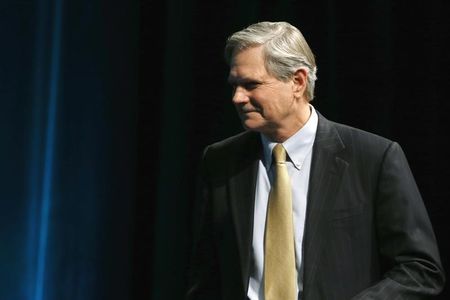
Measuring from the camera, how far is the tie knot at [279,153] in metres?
1.79

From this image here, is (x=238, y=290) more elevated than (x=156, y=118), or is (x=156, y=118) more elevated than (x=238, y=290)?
(x=156, y=118)

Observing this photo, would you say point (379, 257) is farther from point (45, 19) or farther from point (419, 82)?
point (45, 19)

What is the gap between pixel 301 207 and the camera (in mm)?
1768

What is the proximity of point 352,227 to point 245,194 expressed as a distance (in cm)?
26

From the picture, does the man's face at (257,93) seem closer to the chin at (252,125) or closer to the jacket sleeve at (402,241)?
the chin at (252,125)

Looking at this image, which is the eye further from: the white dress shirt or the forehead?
the white dress shirt

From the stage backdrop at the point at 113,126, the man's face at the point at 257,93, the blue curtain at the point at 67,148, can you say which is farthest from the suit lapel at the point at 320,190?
the blue curtain at the point at 67,148

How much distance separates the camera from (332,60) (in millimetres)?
2576

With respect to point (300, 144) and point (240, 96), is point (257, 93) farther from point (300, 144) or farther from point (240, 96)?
point (300, 144)

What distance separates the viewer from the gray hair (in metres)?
1.77

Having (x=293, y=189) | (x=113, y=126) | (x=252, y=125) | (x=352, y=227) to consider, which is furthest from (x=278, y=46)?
(x=113, y=126)

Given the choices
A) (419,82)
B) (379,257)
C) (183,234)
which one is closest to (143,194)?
(183,234)

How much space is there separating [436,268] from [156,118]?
Answer: 4.20 ft

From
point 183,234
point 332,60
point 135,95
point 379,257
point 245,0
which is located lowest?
point 183,234
